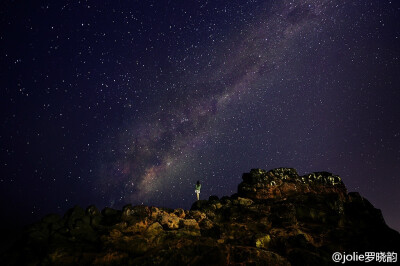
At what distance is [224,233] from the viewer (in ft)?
56.3

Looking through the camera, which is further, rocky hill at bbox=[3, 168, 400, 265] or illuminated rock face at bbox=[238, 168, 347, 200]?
illuminated rock face at bbox=[238, 168, 347, 200]

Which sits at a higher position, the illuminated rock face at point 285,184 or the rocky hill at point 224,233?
the illuminated rock face at point 285,184

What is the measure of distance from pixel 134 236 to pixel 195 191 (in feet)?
59.6

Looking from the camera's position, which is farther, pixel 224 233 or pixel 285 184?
pixel 285 184

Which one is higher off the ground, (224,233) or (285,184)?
(285,184)

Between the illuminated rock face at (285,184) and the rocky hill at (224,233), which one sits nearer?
the rocky hill at (224,233)

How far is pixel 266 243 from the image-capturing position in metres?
15.5

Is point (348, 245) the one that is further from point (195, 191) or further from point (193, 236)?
point (195, 191)

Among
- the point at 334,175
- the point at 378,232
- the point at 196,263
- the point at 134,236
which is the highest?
the point at 334,175

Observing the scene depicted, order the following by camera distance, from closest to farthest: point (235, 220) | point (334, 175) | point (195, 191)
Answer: point (235, 220), point (334, 175), point (195, 191)

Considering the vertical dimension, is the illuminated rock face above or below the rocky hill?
above

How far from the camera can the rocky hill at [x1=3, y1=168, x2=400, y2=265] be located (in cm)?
1288

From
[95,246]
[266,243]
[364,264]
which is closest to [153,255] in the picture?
[95,246]

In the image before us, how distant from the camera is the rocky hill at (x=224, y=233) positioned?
12875 millimetres
